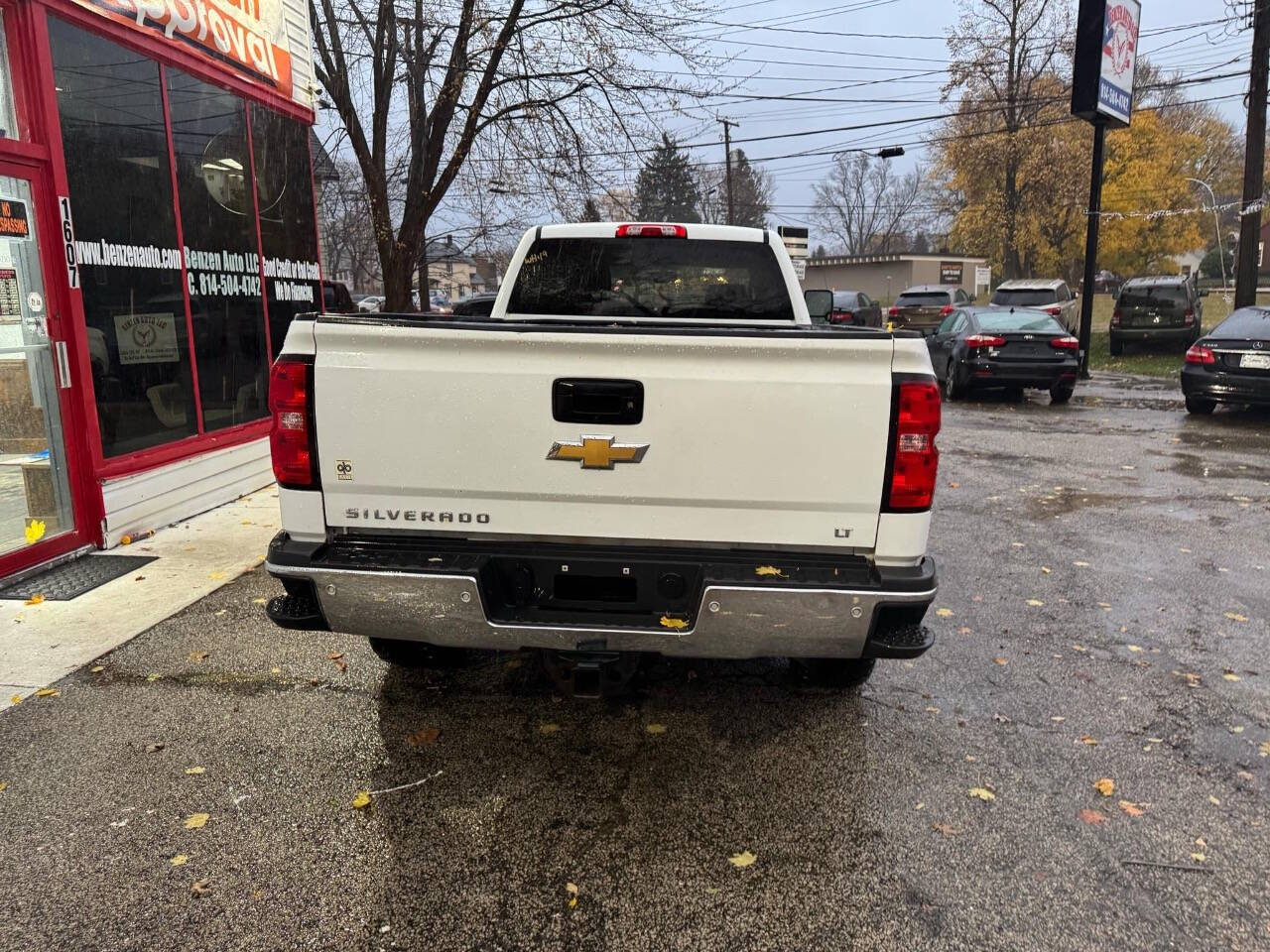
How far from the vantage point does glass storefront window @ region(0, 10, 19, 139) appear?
545 cm

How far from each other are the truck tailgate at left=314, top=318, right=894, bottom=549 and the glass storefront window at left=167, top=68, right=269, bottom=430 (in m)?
5.24

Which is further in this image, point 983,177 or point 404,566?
point 983,177

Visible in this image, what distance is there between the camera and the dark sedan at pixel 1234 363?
11.0 meters

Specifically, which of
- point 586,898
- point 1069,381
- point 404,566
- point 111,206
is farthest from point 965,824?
point 1069,381

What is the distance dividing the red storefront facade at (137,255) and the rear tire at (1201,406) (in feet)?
39.2

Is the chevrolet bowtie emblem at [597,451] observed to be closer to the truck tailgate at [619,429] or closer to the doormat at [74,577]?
the truck tailgate at [619,429]

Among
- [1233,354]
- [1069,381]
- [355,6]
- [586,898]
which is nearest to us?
[586,898]

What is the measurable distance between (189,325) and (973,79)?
35631mm

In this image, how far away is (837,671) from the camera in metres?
3.91

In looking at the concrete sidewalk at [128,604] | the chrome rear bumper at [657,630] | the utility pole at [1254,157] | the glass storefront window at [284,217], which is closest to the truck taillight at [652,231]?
the chrome rear bumper at [657,630]

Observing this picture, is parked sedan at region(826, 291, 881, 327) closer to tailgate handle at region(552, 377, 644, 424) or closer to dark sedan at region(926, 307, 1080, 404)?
dark sedan at region(926, 307, 1080, 404)

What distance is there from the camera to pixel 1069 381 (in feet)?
45.2

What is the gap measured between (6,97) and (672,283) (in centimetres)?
440

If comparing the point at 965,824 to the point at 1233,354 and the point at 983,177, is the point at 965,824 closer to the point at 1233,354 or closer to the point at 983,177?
the point at 1233,354
